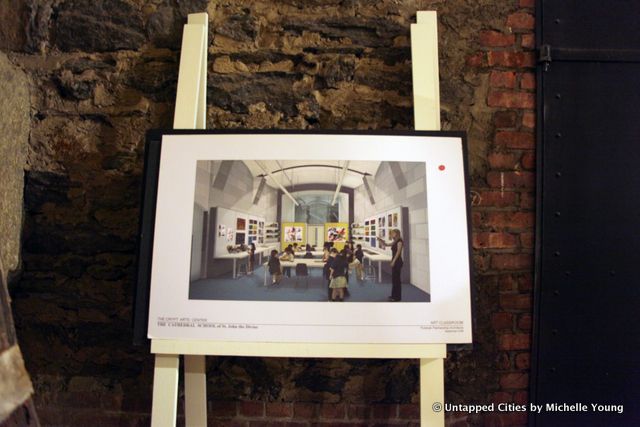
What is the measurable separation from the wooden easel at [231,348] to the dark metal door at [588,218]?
1.68ft

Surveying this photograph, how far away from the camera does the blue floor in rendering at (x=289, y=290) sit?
114 centimetres

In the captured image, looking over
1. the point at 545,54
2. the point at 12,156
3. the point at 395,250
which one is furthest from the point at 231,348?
the point at 545,54

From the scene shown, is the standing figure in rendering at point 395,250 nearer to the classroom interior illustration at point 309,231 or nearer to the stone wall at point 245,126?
the classroom interior illustration at point 309,231

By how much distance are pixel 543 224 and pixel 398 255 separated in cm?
64

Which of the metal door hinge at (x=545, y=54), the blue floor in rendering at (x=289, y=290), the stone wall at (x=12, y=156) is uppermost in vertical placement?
the metal door hinge at (x=545, y=54)

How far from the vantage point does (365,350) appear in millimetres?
1101

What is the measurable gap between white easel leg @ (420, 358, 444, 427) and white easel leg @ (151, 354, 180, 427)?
2.55ft

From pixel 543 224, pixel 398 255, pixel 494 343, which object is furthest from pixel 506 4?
pixel 494 343

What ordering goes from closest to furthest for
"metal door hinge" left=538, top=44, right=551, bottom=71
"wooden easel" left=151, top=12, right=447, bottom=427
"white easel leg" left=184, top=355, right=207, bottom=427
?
"wooden easel" left=151, top=12, right=447, bottom=427 < "white easel leg" left=184, top=355, right=207, bottom=427 < "metal door hinge" left=538, top=44, right=551, bottom=71

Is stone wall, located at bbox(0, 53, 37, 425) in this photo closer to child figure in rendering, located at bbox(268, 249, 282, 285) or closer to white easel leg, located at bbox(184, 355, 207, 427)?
white easel leg, located at bbox(184, 355, 207, 427)

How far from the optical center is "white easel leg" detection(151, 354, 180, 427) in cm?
111

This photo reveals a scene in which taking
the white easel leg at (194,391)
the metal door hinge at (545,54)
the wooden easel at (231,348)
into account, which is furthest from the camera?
the metal door hinge at (545,54)

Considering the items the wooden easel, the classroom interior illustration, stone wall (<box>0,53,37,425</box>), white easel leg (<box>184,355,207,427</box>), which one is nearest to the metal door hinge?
the wooden easel

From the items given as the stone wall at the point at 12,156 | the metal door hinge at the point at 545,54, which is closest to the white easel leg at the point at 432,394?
the metal door hinge at the point at 545,54
